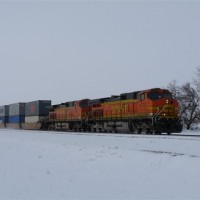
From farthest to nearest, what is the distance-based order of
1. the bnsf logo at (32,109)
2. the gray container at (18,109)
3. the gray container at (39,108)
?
the gray container at (18,109) < the bnsf logo at (32,109) < the gray container at (39,108)

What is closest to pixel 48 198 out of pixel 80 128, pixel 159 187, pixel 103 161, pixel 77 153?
pixel 159 187

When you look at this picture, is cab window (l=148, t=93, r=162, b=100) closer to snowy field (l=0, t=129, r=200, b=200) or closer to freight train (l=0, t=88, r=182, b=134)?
freight train (l=0, t=88, r=182, b=134)

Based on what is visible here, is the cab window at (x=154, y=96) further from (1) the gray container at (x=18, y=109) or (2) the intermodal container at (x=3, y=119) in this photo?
(2) the intermodal container at (x=3, y=119)

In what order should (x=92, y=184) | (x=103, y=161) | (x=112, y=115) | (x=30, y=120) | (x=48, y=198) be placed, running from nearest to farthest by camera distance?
(x=48, y=198) → (x=92, y=184) → (x=103, y=161) → (x=112, y=115) → (x=30, y=120)

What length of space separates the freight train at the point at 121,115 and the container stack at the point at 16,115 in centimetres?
750

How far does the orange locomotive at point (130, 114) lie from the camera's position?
26.8 m

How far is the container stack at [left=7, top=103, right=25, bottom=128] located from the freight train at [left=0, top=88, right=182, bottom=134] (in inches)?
295

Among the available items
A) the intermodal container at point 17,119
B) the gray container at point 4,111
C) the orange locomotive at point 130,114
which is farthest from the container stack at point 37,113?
the gray container at point 4,111

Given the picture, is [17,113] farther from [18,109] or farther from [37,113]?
[37,113]

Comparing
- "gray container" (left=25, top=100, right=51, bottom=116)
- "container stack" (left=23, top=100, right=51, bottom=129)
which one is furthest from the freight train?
"gray container" (left=25, top=100, right=51, bottom=116)

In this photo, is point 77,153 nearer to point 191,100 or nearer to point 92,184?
point 92,184

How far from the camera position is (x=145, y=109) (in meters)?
28.0

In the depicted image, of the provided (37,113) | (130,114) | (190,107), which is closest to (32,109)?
(37,113)

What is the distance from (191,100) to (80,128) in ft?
71.4
